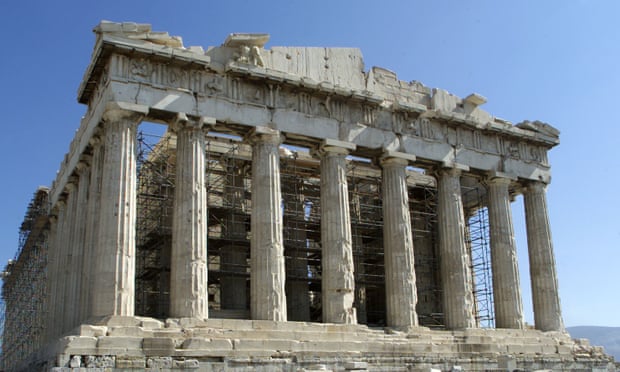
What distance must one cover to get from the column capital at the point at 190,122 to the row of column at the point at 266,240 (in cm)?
4

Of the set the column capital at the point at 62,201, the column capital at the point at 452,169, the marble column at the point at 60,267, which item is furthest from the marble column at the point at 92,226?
the column capital at the point at 452,169

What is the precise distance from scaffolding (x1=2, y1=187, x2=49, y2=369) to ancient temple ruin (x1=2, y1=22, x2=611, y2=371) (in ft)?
2.20

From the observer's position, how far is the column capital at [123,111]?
22781 millimetres

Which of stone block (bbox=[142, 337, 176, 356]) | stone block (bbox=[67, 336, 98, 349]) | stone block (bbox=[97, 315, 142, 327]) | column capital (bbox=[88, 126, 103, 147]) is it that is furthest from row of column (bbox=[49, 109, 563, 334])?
stone block (bbox=[67, 336, 98, 349])

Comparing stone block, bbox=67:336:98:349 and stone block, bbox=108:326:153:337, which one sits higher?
stone block, bbox=108:326:153:337

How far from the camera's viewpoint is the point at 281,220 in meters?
24.9

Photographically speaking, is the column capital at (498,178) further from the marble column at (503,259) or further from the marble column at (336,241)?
the marble column at (336,241)

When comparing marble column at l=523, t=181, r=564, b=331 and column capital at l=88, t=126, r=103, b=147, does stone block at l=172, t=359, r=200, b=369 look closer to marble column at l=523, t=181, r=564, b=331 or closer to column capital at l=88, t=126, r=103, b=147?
column capital at l=88, t=126, r=103, b=147

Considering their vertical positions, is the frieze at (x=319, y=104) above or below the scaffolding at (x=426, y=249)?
above

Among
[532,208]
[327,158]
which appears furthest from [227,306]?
[532,208]

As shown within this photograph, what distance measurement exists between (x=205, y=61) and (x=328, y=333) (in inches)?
397

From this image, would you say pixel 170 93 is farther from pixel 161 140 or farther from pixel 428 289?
pixel 428 289

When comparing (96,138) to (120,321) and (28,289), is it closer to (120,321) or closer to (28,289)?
(120,321)

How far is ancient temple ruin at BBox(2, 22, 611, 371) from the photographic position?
2195cm
